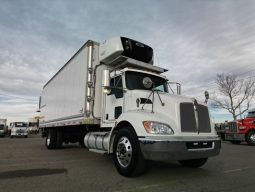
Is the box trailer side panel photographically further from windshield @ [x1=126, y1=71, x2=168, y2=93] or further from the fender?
the fender

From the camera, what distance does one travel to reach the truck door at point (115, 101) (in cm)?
725

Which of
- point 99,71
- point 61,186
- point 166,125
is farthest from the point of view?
point 99,71

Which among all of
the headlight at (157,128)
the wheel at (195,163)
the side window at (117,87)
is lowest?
the wheel at (195,163)

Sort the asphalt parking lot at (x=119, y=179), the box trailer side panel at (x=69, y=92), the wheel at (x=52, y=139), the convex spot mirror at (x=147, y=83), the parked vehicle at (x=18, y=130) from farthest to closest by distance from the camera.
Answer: the parked vehicle at (x=18, y=130)
the wheel at (x=52, y=139)
the box trailer side panel at (x=69, y=92)
the convex spot mirror at (x=147, y=83)
the asphalt parking lot at (x=119, y=179)

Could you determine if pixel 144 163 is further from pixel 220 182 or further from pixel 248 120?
pixel 248 120

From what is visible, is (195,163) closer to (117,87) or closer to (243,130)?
(117,87)

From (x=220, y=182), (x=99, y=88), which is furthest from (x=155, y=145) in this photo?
(x=99, y=88)

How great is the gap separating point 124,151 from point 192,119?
1.79 metres

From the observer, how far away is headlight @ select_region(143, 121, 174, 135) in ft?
17.9

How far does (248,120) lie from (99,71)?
12073 millimetres

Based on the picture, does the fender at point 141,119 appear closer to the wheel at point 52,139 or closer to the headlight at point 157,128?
the headlight at point 157,128

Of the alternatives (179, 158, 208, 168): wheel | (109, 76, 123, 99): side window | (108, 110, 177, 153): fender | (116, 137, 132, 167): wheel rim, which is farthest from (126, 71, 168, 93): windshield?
(179, 158, 208, 168): wheel

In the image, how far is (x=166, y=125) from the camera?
5.54m

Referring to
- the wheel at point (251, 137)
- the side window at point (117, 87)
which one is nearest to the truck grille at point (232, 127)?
the wheel at point (251, 137)
